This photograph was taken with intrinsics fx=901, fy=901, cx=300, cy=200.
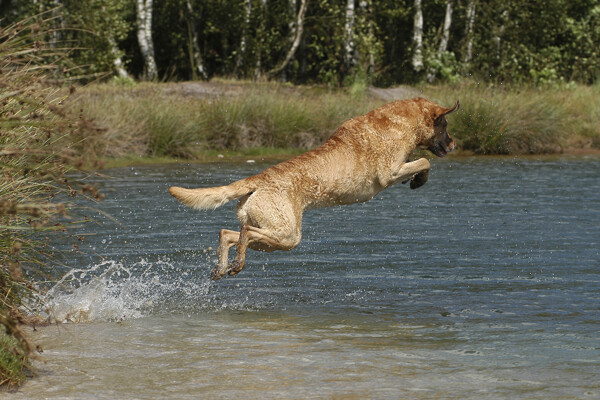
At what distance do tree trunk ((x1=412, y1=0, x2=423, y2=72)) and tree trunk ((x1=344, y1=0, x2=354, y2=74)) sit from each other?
2868mm

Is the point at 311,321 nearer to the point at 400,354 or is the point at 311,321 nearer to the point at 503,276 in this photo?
the point at 400,354

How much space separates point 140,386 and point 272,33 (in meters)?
29.2

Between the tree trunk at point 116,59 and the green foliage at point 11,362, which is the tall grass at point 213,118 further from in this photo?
the green foliage at point 11,362

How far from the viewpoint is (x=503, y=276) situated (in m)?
10.1

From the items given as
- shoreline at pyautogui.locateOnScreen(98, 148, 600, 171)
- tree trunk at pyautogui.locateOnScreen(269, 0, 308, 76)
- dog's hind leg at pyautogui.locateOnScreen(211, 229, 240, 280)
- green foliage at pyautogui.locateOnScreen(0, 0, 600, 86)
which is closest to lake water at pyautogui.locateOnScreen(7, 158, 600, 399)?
dog's hind leg at pyautogui.locateOnScreen(211, 229, 240, 280)

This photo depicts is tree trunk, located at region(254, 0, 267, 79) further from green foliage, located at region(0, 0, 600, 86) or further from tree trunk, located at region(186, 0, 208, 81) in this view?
tree trunk, located at region(186, 0, 208, 81)

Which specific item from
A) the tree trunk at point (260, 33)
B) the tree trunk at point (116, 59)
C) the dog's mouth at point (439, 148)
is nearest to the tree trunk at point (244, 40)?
the tree trunk at point (260, 33)

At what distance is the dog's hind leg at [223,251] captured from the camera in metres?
7.91

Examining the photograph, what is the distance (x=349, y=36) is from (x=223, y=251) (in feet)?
84.5

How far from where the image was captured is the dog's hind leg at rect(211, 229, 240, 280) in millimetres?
7914

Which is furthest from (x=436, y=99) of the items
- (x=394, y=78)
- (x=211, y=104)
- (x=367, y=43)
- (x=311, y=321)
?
(x=311, y=321)

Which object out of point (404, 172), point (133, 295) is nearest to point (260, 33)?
point (404, 172)

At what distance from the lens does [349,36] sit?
107 feet

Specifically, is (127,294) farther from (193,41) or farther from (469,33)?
(469,33)
